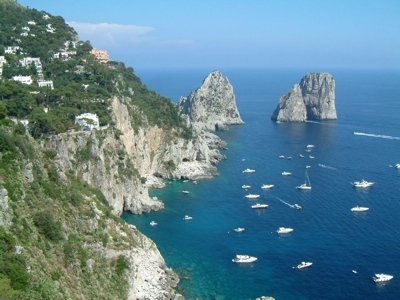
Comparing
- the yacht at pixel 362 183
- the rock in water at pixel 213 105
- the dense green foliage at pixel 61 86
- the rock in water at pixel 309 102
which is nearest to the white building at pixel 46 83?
the dense green foliage at pixel 61 86

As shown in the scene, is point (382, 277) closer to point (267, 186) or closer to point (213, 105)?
point (267, 186)

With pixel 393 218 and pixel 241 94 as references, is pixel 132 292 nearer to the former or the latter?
pixel 393 218

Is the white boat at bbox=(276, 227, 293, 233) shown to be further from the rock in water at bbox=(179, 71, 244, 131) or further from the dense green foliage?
the rock in water at bbox=(179, 71, 244, 131)

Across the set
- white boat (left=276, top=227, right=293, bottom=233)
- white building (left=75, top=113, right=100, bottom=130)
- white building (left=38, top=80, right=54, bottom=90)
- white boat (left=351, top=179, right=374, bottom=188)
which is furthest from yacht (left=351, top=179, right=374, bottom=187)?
white building (left=38, top=80, right=54, bottom=90)

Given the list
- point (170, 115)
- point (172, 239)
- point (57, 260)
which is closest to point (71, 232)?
point (57, 260)

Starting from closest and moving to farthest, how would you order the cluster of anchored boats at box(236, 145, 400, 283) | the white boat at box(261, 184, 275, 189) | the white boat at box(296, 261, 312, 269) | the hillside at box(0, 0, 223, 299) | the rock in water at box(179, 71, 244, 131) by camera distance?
the hillside at box(0, 0, 223, 299) < the cluster of anchored boats at box(236, 145, 400, 283) < the white boat at box(296, 261, 312, 269) < the white boat at box(261, 184, 275, 189) < the rock in water at box(179, 71, 244, 131)

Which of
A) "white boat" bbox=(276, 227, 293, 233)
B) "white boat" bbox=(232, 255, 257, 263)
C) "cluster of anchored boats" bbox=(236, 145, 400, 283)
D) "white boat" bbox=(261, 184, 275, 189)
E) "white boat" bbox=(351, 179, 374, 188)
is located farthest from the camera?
"white boat" bbox=(261, 184, 275, 189)
